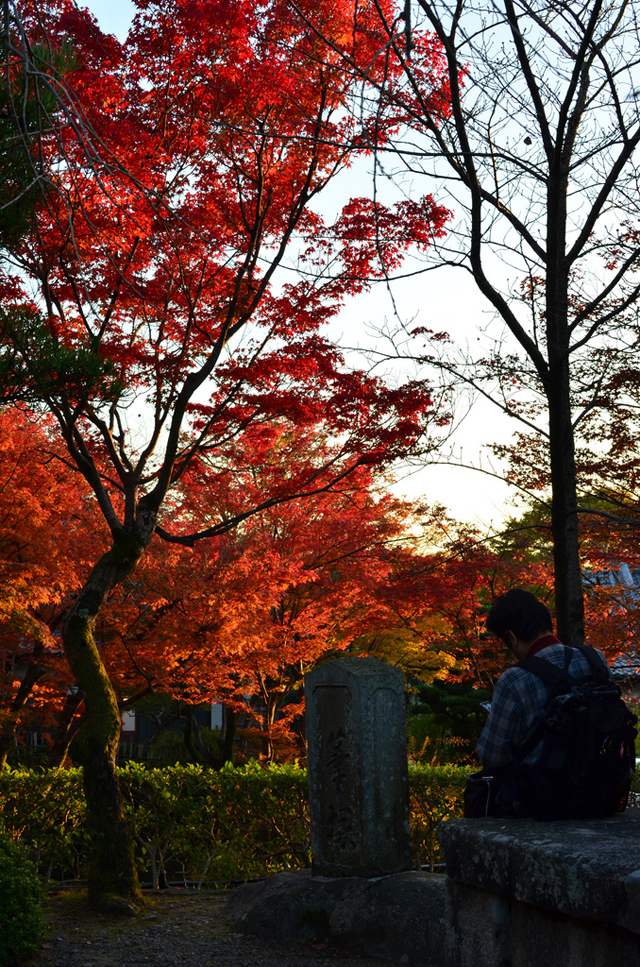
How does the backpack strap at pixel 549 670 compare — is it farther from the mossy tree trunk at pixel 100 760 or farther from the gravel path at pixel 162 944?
the mossy tree trunk at pixel 100 760

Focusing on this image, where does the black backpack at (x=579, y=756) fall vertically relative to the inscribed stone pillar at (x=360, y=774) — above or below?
above

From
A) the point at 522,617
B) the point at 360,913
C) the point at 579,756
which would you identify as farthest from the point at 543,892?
the point at 360,913

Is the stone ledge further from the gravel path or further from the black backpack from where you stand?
the gravel path

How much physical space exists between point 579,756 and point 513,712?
264mm

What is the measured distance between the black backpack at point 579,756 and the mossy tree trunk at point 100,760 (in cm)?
526

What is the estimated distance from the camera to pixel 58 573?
412 inches

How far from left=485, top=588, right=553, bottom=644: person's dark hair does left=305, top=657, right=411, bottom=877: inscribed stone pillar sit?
Result: 3.55 m

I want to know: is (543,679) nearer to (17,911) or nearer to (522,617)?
(522,617)

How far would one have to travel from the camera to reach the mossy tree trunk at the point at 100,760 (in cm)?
696

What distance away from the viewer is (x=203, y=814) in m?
8.20

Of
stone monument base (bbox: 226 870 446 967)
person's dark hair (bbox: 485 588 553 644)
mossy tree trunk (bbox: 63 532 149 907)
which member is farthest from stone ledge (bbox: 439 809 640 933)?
mossy tree trunk (bbox: 63 532 149 907)

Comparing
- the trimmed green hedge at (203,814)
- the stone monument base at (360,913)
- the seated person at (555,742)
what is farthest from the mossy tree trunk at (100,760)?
the seated person at (555,742)

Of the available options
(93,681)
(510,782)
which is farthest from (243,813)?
(510,782)

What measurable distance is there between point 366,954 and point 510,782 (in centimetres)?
393
